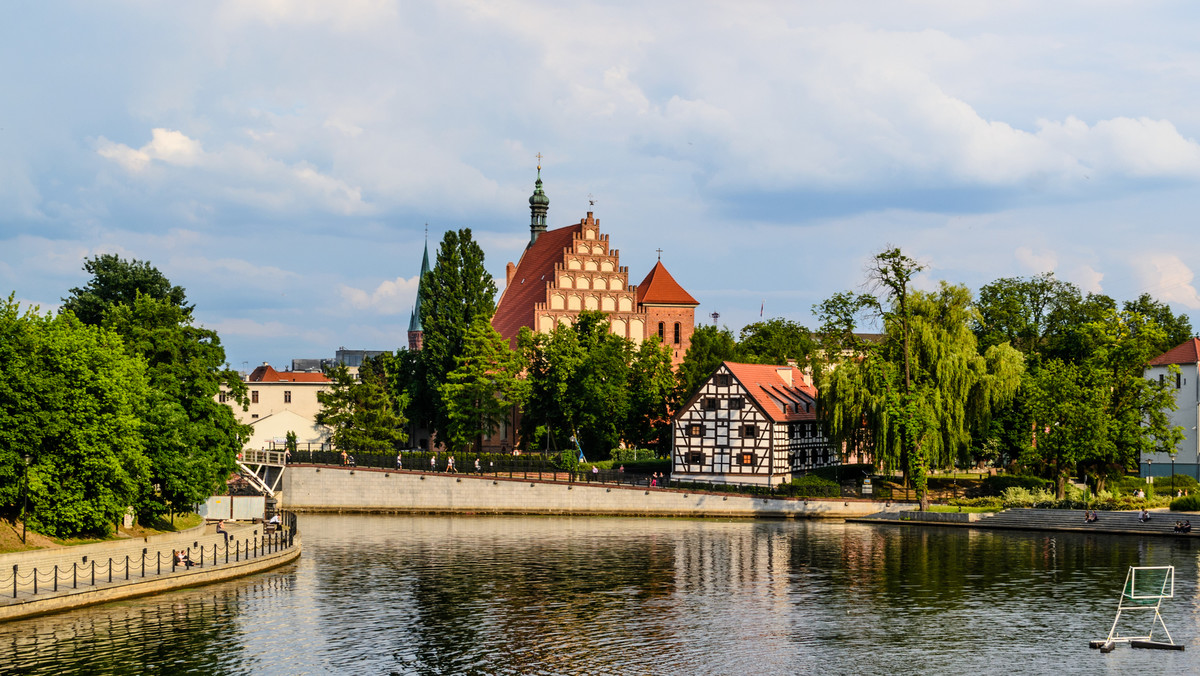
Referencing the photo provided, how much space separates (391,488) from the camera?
3388 inches

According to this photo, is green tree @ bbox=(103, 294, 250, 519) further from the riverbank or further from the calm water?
the calm water

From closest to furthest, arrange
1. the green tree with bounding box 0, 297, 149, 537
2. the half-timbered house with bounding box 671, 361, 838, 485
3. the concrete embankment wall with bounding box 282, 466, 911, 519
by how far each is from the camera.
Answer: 1. the green tree with bounding box 0, 297, 149, 537
2. the concrete embankment wall with bounding box 282, 466, 911, 519
3. the half-timbered house with bounding box 671, 361, 838, 485

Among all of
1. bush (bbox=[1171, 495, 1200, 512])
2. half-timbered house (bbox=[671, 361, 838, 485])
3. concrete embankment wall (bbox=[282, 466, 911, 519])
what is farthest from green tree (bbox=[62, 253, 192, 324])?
bush (bbox=[1171, 495, 1200, 512])

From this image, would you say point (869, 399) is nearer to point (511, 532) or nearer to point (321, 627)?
point (511, 532)

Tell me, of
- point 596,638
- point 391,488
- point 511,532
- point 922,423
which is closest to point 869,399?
point 922,423

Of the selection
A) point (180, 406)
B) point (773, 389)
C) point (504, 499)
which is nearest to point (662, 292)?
point (773, 389)

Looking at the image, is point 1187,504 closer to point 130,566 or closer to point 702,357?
point 702,357

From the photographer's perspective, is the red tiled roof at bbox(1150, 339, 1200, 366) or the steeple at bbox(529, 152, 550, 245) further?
the steeple at bbox(529, 152, 550, 245)

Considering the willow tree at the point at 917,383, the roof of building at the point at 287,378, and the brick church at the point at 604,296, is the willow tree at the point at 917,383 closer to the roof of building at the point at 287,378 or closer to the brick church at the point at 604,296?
the brick church at the point at 604,296

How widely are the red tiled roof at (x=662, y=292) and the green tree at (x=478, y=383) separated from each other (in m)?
18.3

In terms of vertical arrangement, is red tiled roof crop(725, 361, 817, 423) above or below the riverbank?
above

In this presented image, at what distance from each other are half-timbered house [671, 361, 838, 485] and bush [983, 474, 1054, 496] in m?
13.7

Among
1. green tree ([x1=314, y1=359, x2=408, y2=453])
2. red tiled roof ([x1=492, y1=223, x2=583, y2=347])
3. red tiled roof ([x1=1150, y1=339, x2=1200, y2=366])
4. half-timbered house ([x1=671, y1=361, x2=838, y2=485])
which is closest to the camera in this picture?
half-timbered house ([x1=671, y1=361, x2=838, y2=485])

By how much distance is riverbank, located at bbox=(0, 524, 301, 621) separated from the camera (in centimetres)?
3734
